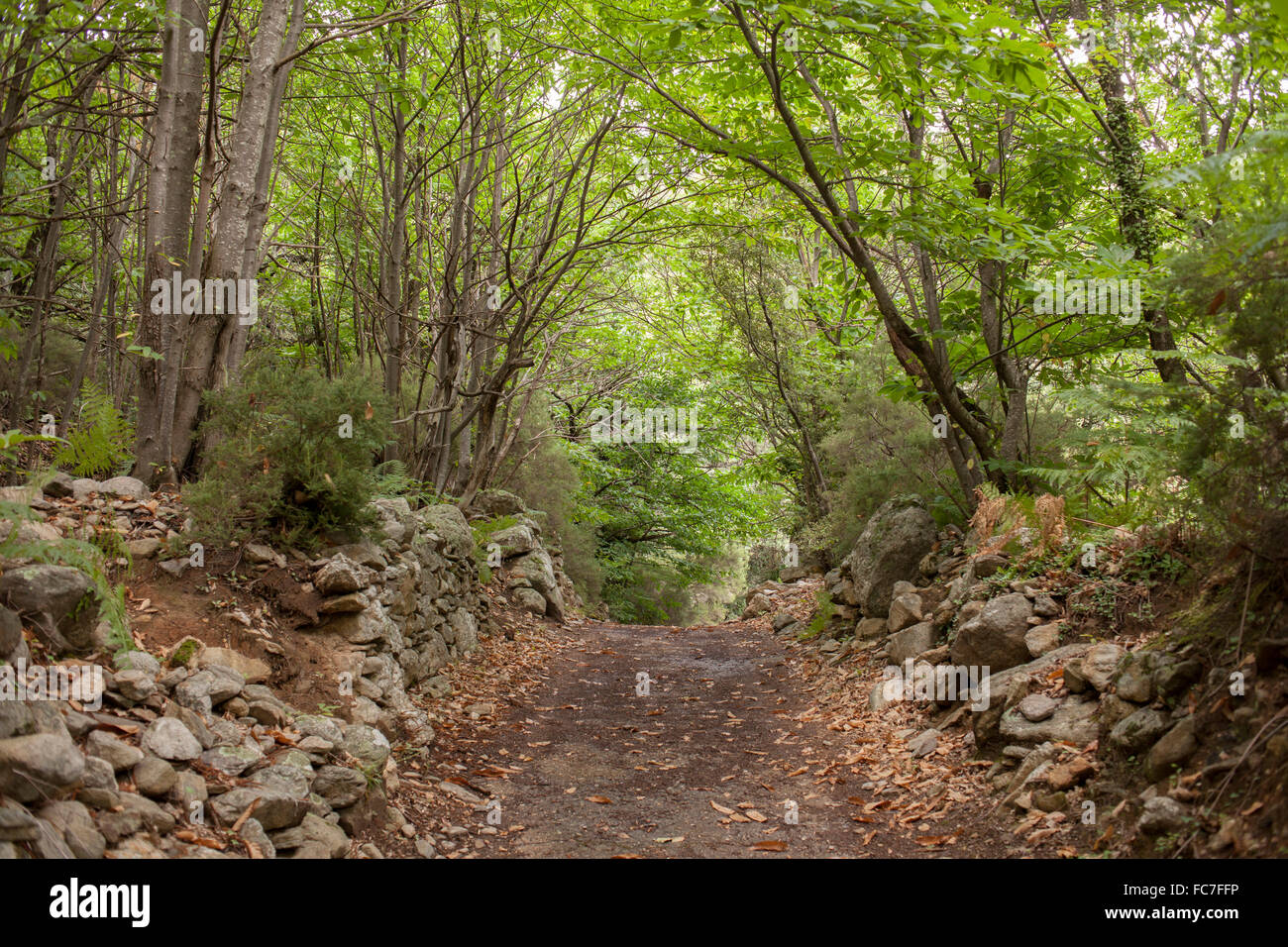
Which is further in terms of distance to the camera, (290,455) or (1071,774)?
(290,455)

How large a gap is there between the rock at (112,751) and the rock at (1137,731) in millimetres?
4249

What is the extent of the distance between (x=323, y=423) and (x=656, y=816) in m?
3.35

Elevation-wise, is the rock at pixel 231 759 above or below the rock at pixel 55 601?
below

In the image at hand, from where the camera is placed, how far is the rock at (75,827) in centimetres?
271

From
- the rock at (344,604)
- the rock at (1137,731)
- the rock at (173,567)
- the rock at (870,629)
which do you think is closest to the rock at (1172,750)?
the rock at (1137,731)

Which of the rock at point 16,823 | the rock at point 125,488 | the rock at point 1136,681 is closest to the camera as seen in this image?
the rock at point 16,823

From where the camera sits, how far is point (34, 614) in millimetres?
3551

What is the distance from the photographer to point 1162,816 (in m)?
3.32

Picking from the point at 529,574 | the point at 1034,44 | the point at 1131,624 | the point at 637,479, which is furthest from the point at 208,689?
the point at 637,479

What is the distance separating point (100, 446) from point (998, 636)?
6.20 meters

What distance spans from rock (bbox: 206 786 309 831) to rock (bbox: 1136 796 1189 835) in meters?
3.55

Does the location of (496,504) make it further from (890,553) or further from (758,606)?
(890,553)

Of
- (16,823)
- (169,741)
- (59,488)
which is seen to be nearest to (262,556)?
(59,488)

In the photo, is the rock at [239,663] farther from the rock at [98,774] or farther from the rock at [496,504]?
the rock at [496,504]
